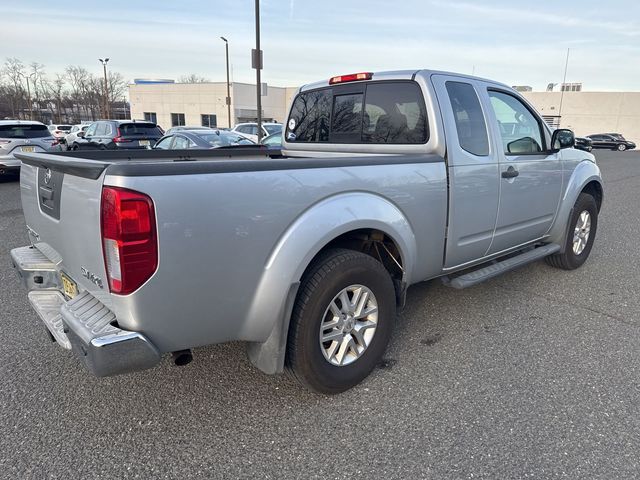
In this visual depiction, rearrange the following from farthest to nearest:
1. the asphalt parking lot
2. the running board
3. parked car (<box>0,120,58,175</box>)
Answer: parked car (<box>0,120,58,175</box>) < the running board < the asphalt parking lot

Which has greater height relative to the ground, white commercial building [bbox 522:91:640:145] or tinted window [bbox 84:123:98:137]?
white commercial building [bbox 522:91:640:145]

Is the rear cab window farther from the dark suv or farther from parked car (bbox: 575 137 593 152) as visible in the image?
the dark suv

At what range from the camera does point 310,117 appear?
4.33 m

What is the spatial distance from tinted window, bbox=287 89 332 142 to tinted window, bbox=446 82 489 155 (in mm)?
1154

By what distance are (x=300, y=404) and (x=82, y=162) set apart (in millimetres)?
1765

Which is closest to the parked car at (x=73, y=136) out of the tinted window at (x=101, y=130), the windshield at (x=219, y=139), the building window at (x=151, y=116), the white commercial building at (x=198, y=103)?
the tinted window at (x=101, y=130)

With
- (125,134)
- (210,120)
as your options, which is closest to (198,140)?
(125,134)

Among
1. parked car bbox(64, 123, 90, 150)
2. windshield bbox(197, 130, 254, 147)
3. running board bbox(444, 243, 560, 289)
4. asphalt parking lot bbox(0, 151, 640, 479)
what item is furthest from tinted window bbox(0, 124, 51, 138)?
running board bbox(444, 243, 560, 289)

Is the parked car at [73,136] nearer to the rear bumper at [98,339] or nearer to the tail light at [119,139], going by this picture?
the tail light at [119,139]

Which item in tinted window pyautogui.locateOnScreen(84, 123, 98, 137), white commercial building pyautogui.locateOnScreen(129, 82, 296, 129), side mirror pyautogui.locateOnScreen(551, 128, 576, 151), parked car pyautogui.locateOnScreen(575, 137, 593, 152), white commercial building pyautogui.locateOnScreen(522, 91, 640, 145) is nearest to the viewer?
side mirror pyautogui.locateOnScreen(551, 128, 576, 151)

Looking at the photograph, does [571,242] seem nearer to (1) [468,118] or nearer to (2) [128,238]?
(1) [468,118]

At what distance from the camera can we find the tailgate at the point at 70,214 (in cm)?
205

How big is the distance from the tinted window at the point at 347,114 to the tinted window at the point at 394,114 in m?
0.08

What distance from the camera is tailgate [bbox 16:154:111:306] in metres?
2.05
